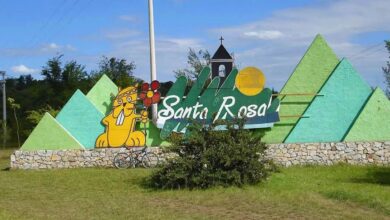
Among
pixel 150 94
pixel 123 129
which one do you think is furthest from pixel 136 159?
pixel 150 94

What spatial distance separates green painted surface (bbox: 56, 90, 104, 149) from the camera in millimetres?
21562

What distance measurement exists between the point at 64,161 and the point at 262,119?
26.0 feet

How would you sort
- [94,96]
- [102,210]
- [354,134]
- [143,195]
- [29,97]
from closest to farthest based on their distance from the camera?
[102,210]
[143,195]
[354,134]
[94,96]
[29,97]

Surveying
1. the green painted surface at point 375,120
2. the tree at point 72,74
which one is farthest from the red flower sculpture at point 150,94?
the tree at point 72,74

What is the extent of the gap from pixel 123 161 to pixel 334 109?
27.6 ft

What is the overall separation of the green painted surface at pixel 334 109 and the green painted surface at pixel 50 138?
8.58 meters

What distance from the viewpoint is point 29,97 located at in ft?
157

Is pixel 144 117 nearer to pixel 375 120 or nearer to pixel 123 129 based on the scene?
pixel 123 129

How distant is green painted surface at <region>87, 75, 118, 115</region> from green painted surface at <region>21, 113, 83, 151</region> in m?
1.71

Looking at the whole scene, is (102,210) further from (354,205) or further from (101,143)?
(101,143)

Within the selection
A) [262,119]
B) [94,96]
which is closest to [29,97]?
[94,96]

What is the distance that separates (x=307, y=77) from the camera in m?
21.5

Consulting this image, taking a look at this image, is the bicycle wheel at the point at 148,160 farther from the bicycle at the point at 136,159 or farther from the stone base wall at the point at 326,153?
the stone base wall at the point at 326,153

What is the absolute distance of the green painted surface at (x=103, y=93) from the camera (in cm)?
2208
